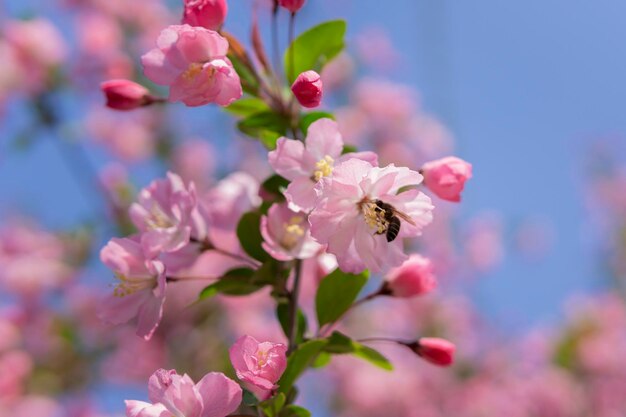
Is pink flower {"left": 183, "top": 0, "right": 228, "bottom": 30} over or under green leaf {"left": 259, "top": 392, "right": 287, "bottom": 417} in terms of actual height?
over

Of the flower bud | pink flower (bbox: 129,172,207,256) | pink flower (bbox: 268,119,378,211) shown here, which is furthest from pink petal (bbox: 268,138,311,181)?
the flower bud

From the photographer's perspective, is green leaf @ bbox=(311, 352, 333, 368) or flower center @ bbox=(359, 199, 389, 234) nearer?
flower center @ bbox=(359, 199, 389, 234)

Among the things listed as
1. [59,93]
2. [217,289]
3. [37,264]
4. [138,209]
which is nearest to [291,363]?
[217,289]

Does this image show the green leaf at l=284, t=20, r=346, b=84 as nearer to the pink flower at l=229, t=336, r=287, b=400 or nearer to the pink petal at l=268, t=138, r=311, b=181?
the pink petal at l=268, t=138, r=311, b=181

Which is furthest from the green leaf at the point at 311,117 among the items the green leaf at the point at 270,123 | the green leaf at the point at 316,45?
the green leaf at the point at 316,45

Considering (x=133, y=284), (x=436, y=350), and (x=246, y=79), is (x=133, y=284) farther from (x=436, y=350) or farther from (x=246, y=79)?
(x=436, y=350)

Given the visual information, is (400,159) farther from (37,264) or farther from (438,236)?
(37,264)

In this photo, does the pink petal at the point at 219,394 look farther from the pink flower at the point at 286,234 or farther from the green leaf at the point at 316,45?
the green leaf at the point at 316,45

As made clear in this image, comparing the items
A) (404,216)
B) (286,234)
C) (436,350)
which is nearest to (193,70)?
(286,234)
